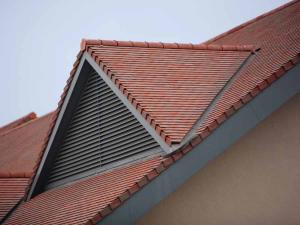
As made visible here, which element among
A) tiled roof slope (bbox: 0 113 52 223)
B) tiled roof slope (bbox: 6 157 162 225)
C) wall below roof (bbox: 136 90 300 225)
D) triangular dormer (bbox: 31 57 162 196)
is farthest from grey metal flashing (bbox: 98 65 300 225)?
tiled roof slope (bbox: 0 113 52 223)

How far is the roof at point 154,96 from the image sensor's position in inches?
338

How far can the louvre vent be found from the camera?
9.78 meters

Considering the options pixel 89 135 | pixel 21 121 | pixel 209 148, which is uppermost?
pixel 21 121

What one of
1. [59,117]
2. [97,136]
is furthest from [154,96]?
[59,117]

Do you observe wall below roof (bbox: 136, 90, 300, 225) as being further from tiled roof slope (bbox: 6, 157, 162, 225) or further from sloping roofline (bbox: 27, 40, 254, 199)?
sloping roofline (bbox: 27, 40, 254, 199)

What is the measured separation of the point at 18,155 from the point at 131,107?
6.17m

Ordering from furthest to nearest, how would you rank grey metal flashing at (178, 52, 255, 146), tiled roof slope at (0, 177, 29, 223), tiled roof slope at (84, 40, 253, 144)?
tiled roof slope at (0, 177, 29, 223) → tiled roof slope at (84, 40, 253, 144) → grey metal flashing at (178, 52, 255, 146)

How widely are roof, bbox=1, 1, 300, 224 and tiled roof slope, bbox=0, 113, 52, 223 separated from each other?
1.95 ft

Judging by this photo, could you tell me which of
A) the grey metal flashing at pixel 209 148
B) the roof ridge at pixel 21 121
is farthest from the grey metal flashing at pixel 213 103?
the roof ridge at pixel 21 121

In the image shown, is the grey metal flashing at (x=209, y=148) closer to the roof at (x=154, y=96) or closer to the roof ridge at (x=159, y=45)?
the roof at (x=154, y=96)

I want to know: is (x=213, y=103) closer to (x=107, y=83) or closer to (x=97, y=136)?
(x=107, y=83)

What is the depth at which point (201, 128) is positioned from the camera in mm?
8852

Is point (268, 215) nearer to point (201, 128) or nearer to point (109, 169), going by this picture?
point (201, 128)

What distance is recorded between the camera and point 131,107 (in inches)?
384
